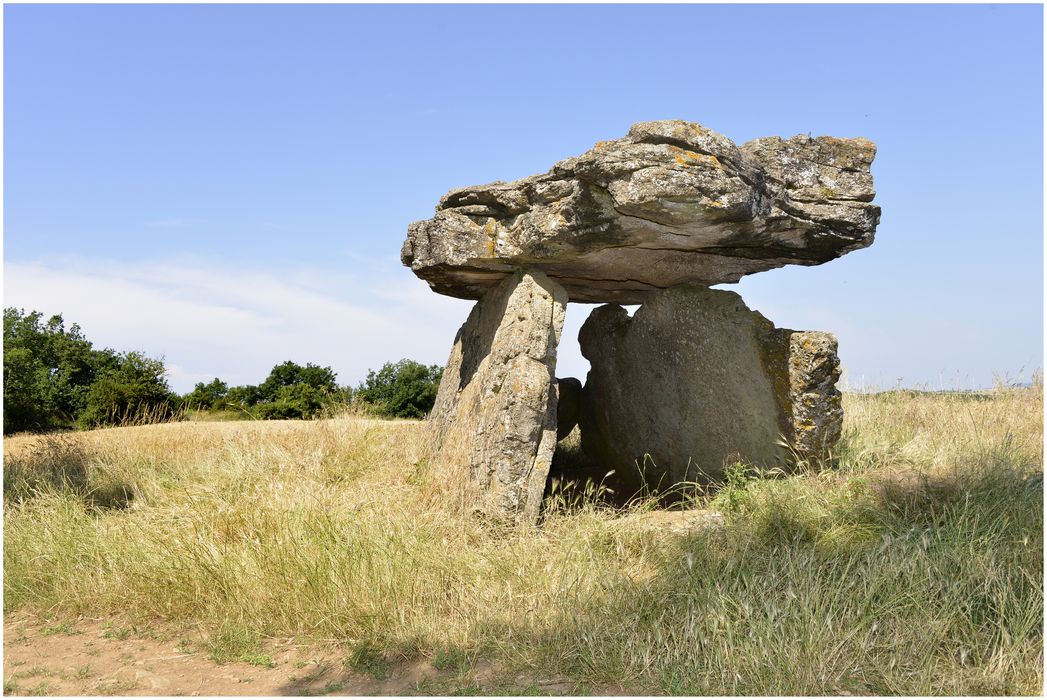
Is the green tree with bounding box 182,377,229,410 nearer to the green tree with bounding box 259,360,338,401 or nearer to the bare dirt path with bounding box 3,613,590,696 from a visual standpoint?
the green tree with bounding box 259,360,338,401

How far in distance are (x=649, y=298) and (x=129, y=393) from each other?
12.0 m

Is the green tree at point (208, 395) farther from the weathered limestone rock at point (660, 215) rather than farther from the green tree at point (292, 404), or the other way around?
the weathered limestone rock at point (660, 215)

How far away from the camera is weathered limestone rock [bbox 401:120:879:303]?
685cm

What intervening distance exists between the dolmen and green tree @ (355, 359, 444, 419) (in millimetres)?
8287

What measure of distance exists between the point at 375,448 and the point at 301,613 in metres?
3.89

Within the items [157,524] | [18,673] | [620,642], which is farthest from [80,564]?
[620,642]

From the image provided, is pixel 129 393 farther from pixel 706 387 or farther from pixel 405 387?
pixel 706 387

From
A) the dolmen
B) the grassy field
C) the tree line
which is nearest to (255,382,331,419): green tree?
the tree line

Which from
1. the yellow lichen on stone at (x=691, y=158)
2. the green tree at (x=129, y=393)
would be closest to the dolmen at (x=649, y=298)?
the yellow lichen on stone at (x=691, y=158)

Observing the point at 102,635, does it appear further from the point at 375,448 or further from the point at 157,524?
the point at 375,448

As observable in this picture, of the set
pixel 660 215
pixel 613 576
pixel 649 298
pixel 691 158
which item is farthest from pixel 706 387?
pixel 613 576

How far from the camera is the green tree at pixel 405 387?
17609 mm

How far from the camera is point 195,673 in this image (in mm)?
5199

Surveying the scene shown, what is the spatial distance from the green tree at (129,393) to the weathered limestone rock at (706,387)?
10426 mm
